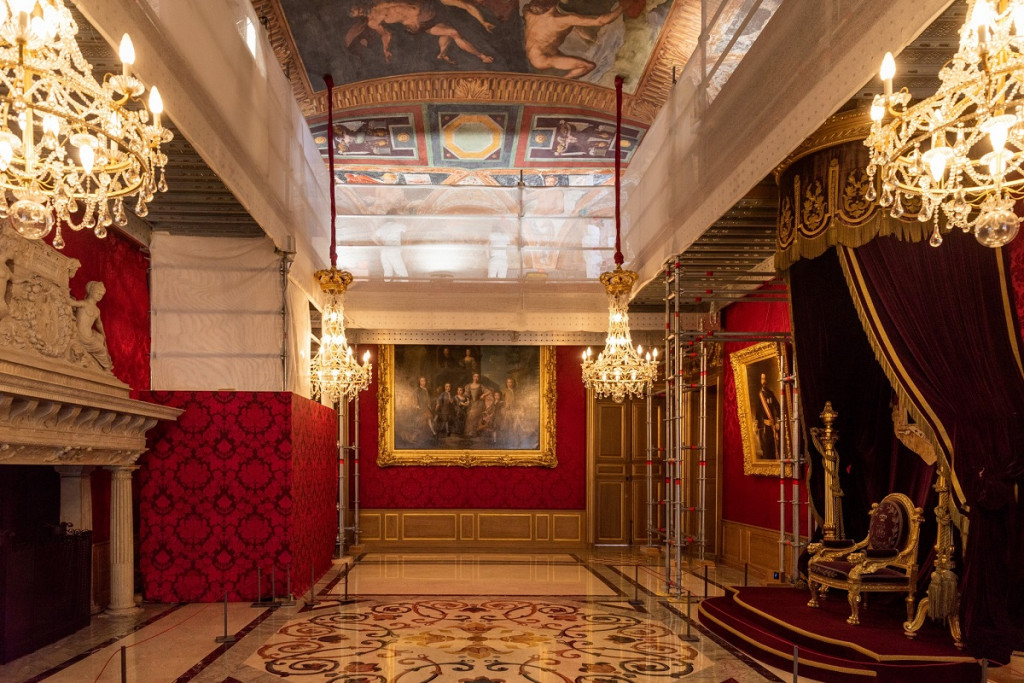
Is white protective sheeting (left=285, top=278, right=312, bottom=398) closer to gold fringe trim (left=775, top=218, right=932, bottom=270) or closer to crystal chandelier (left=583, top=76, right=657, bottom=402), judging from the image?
crystal chandelier (left=583, top=76, right=657, bottom=402)

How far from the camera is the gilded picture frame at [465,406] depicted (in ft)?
47.4

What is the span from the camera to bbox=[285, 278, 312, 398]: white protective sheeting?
942 cm

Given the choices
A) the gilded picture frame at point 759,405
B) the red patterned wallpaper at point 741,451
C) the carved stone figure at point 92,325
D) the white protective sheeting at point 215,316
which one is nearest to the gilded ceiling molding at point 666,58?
the red patterned wallpaper at point 741,451

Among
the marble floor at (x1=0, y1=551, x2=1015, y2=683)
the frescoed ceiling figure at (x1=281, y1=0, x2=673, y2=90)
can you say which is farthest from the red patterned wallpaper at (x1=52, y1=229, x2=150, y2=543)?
the frescoed ceiling figure at (x1=281, y1=0, x2=673, y2=90)

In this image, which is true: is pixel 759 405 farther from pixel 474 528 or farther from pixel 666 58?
pixel 474 528

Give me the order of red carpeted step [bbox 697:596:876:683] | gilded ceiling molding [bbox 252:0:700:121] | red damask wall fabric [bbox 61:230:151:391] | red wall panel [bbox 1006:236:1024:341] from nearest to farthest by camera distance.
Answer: red carpeted step [bbox 697:596:876:683]
red wall panel [bbox 1006:236:1024:341]
red damask wall fabric [bbox 61:230:151:391]
gilded ceiling molding [bbox 252:0:700:121]

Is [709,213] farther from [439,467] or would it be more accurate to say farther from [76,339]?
[439,467]

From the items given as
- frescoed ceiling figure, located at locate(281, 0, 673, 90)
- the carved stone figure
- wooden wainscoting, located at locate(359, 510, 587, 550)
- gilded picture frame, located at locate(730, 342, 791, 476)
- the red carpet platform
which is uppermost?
frescoed ceiling figure, located at locate(281, 0, 673, 90)

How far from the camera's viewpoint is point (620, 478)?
47.9 feet

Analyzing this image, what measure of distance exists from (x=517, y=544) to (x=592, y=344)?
3.65 metres

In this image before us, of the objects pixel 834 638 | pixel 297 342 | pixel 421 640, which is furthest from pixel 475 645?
pixel 297 342

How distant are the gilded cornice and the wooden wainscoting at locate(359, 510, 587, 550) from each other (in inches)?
375

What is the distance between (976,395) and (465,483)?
10.2m

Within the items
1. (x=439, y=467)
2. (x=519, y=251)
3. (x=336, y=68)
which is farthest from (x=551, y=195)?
(x=439, y=467)
